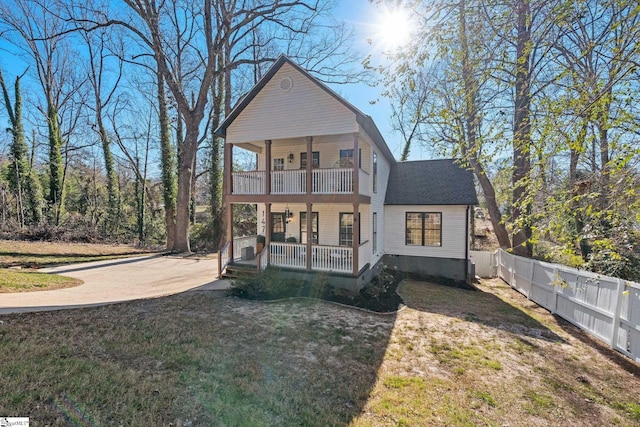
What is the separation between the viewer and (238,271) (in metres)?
11.0

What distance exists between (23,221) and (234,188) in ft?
59.8

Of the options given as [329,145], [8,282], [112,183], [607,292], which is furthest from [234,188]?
[112,183]

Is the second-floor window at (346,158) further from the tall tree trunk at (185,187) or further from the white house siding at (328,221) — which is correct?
the tall tree trunk at (185,187)

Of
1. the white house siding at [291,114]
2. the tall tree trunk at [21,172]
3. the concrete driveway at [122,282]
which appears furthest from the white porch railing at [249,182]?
Answer: the tall tree trunk at [21,172]

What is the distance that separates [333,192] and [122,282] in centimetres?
870

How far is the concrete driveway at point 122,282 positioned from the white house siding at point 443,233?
8.14m

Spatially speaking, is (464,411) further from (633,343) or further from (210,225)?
(210,225)

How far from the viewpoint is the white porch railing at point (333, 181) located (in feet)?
33.1

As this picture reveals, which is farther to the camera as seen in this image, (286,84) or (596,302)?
(286,84)

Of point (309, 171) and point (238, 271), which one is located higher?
point (309, 171)

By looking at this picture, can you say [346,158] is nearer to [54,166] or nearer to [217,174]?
[217,174]

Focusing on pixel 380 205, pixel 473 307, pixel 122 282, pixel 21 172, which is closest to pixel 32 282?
pixel 122 282

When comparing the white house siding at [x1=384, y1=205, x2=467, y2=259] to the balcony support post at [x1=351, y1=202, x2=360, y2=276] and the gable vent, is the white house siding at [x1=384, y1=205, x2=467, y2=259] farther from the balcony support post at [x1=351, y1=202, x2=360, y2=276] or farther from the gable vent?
the gable vent

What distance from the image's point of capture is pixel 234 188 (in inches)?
452
